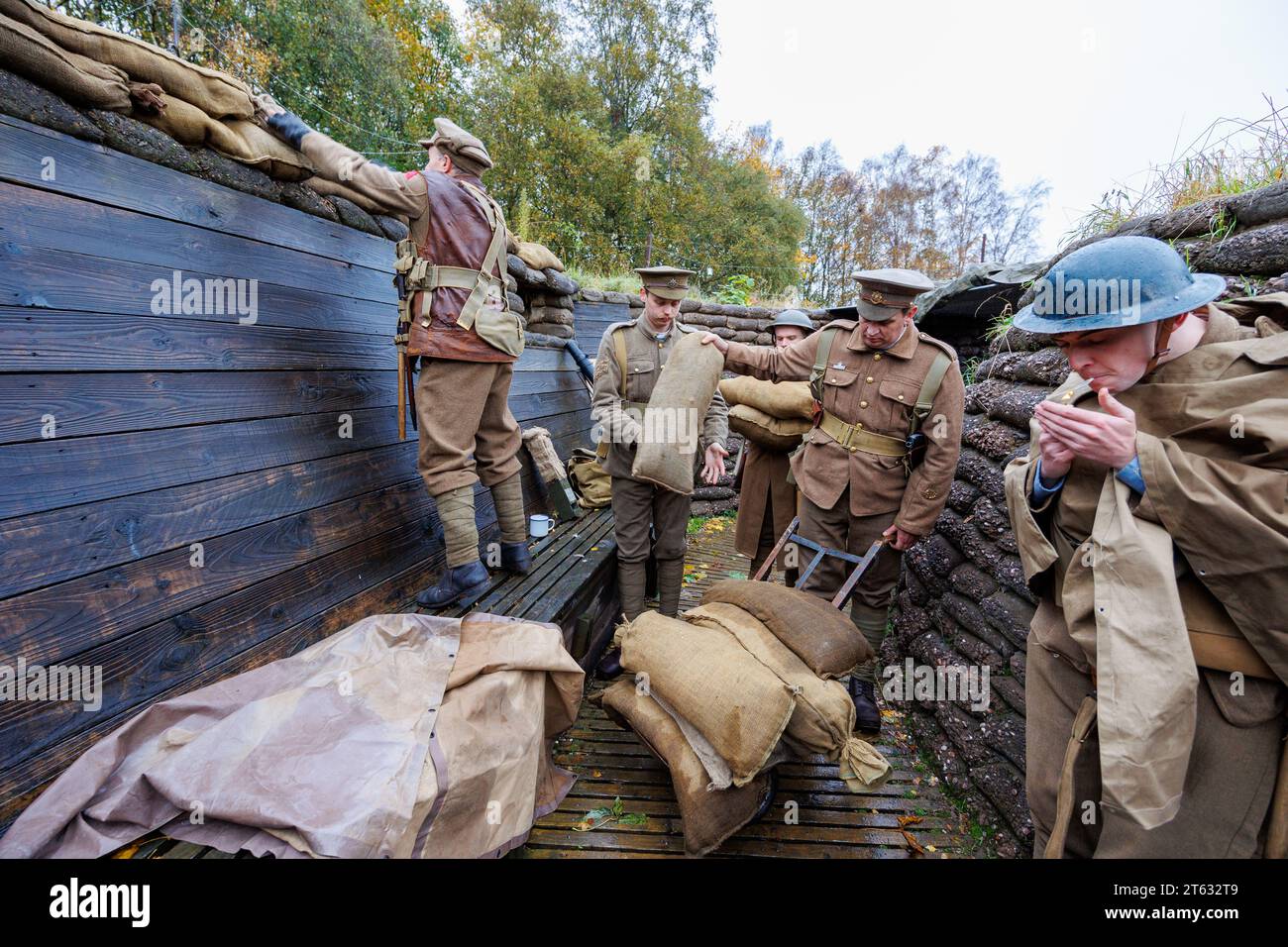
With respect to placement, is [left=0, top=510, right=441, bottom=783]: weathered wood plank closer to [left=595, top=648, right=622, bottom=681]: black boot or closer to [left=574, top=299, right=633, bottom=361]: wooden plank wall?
[left=595, top=648, right=622, bottom=681]: black boot

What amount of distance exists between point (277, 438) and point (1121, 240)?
323 cm

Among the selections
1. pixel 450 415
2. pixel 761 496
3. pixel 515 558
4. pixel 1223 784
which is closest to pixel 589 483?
pixel 761 496

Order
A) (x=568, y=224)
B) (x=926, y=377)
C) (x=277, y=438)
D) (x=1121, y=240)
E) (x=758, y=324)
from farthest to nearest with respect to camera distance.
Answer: (x=568, y=224), (x=758, y=324), (x=926, y=377), (x=277, y=438), (x=1121, y=240)

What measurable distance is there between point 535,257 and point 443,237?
3445 mm

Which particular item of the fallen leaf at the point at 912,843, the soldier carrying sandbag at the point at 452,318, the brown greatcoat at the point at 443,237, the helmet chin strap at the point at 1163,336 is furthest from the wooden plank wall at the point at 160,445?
the helmet chin strap at the point at 1163,336

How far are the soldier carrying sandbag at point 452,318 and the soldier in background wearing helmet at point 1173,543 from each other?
8.01 feet

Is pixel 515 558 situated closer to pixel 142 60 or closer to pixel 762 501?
pixel 762 501

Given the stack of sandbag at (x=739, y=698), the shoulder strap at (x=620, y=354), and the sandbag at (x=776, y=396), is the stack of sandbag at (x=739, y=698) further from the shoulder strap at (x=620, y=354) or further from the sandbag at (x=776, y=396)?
the sandbag at (x=776, y=396)

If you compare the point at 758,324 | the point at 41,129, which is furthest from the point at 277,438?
the point at 758,324

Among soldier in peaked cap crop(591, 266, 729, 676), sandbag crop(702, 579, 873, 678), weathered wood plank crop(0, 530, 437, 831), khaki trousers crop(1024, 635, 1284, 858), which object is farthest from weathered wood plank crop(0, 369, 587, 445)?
khaki trousers crop(1024, 635, 1284, 858)

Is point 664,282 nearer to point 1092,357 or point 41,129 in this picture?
point 1092,357

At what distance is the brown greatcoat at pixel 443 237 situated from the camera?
276cm

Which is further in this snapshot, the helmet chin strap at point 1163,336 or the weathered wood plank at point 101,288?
the weathered wood plank at point 101,288

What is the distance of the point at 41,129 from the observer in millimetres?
1866
